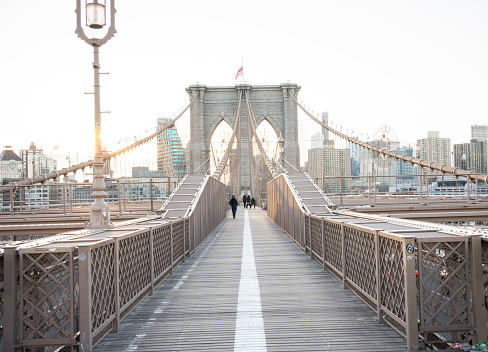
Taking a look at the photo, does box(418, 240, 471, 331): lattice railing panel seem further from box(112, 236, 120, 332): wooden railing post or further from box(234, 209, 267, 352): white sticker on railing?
box(112, 236, 120, 332): wooden railing post

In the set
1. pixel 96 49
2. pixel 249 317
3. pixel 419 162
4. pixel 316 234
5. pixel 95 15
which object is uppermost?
pixel 95 15

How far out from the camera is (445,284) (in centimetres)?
470

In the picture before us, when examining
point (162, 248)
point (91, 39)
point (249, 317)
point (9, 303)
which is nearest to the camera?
point (9, 303)

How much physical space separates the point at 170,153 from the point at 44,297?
103 ft

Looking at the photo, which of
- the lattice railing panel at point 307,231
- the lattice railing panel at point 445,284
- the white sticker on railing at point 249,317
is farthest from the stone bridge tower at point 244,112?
the lattice railing panel at point 445,284

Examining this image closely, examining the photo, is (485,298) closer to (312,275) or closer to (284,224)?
(312,275)

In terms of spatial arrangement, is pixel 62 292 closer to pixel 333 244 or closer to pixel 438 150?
pixel 333 244

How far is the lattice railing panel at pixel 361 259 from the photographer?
5883 millimetres

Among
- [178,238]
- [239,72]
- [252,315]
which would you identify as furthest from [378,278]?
[239,72]

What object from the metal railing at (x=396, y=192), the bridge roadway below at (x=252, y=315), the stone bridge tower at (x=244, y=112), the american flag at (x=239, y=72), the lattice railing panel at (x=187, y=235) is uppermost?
the american flag at (x=239, y=72)

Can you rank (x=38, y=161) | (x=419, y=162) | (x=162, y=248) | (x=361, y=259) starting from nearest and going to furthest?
1. (x=361, y=259)
2. (x=162, y=248)
3. (x=419, y=162)
4. (x=38, y=161)

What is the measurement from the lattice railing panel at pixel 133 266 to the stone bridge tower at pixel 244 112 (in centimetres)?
4347

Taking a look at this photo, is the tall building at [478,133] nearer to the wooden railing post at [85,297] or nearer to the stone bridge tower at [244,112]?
the stone bridge tower at [244,112]

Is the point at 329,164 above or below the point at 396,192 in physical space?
above
